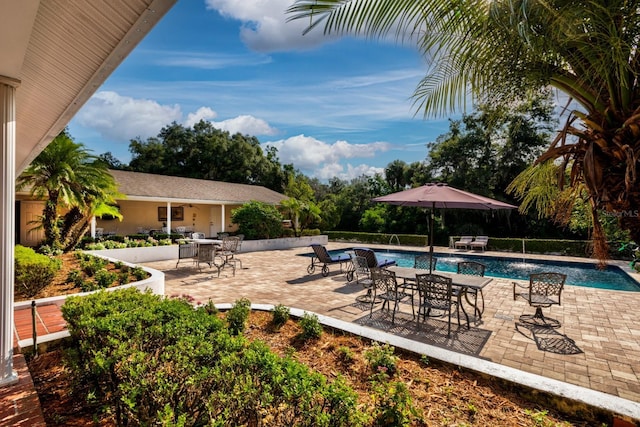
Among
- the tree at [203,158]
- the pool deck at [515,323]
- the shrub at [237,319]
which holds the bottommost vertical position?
the pool deck at [515,323]

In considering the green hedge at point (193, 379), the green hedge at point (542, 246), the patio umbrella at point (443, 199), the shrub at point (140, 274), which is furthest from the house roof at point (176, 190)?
the green hedge at point (542, 246)

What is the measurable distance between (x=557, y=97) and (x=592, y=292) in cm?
864

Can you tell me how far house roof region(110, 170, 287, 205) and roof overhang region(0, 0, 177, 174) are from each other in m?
14.2

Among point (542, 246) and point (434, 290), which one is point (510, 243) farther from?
point (434, 290)

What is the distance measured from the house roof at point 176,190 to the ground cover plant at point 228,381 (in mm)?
15645

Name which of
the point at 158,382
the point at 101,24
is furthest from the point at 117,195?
the point at 158,382

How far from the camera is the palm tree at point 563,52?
2270mm

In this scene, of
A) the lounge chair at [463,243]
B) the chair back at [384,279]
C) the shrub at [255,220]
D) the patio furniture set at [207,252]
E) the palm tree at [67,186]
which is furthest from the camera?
the lounge chair at [463,243]

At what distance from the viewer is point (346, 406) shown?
190cm

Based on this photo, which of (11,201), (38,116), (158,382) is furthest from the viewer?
(38,116)

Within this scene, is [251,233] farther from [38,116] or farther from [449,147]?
[449,147]

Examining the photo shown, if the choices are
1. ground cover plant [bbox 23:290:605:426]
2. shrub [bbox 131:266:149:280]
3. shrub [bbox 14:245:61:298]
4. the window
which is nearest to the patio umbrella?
ground cover plant [bbox 23:290:605:426]

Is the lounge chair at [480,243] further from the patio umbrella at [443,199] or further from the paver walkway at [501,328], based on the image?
the patio umbrella at [443,199]

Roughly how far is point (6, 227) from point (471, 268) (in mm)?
8486
